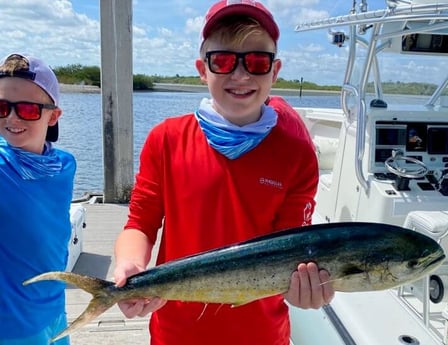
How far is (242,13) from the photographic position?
1.70 m

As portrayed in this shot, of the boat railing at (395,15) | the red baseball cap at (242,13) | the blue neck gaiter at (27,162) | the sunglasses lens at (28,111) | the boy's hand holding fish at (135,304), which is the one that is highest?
the boat railing at (395,15)

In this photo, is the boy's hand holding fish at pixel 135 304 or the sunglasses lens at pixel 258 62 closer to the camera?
the boy's hand holding fish at pixel 135 304

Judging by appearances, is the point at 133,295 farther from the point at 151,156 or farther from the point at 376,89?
the point at 376,89

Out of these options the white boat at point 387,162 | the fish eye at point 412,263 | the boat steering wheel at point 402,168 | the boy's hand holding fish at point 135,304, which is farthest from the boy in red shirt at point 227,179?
the boat steering wheel at point 402,168

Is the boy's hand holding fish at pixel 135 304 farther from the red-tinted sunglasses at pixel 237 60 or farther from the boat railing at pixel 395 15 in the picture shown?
the boat railing at pixel 395 15

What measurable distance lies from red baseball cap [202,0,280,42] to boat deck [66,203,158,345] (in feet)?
8.56

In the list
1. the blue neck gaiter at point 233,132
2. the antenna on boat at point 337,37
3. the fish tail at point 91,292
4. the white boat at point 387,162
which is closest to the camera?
the fish tail at point 91,292

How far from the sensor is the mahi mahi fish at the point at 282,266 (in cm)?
137

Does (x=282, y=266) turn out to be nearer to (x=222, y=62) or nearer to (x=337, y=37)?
(x=222, y=62)

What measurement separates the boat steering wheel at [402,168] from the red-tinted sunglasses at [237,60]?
2809mm

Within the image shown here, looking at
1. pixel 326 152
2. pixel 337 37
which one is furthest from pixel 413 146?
pixel 326 152

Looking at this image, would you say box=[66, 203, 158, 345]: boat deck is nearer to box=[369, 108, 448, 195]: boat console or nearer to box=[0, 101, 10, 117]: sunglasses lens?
box=[0, 101, 10, 117]: sunglasses lens

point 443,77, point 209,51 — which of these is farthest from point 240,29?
point 443,77

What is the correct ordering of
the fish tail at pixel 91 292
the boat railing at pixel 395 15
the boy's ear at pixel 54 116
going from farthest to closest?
the boat railing at pixel 395 15 → the boy's ear at pixel 54 116 → the fish tail at pixel 91 292
